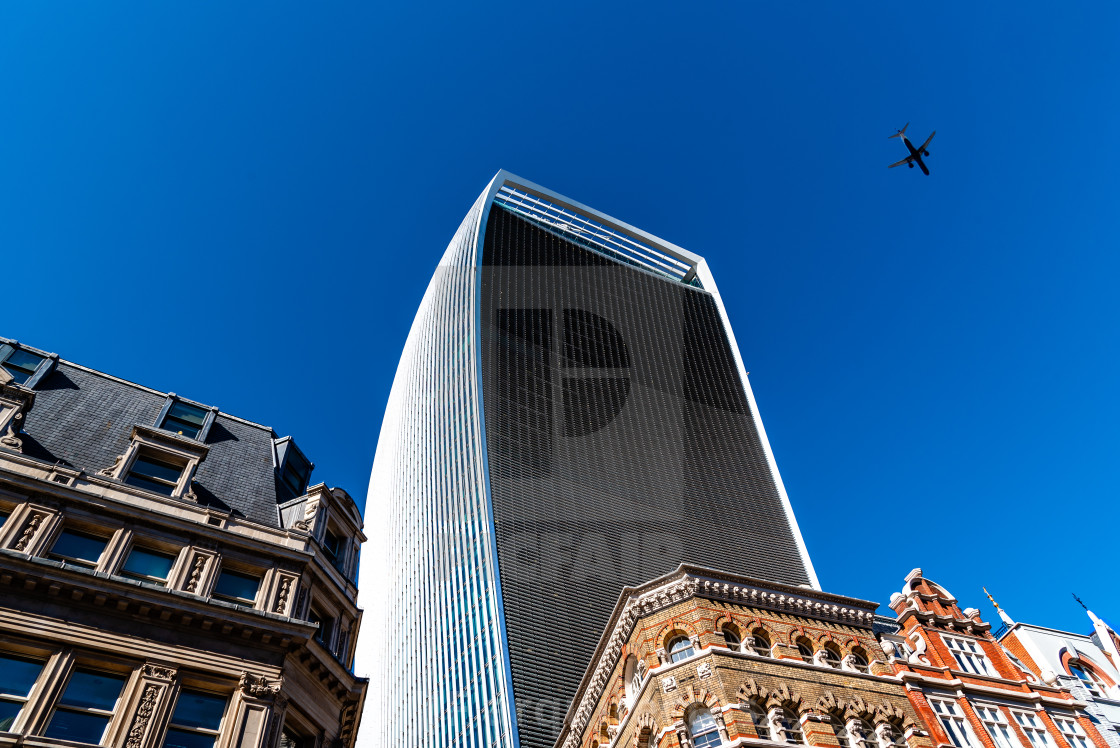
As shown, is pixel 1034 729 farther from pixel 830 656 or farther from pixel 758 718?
pixel 758 718

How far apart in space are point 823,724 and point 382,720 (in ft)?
340

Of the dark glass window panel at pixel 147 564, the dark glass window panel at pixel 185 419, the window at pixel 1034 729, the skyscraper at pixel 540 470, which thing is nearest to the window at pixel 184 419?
the dark glass window panel at pixel 185 419

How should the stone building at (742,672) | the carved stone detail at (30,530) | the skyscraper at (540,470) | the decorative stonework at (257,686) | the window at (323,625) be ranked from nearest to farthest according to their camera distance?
the decorative stonework at (257,686), the carved stone detail at (30,530), the window at (323,625), the stone building at (742,672), the skyscraper at (540,470)

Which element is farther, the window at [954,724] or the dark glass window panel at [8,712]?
the window at [954,724]

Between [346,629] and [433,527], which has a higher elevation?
[433,527]

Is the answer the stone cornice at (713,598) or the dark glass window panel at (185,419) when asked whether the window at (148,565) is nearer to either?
the dark glass window panel at (185,419)

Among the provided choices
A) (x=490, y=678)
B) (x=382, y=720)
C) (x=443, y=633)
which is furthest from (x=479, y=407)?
(x=382, y=720)

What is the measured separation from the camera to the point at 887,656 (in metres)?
37.8

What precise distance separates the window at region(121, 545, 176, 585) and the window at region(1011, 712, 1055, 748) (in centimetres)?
4043

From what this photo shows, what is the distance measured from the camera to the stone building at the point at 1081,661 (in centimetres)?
4378

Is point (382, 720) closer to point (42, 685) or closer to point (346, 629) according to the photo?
point (346, 629)

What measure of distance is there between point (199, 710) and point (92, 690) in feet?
9.60

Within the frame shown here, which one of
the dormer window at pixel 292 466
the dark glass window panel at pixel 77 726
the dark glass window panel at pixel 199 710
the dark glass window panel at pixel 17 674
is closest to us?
the dark glass window panel at pixel 77 726

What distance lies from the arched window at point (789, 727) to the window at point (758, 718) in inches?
20.3
